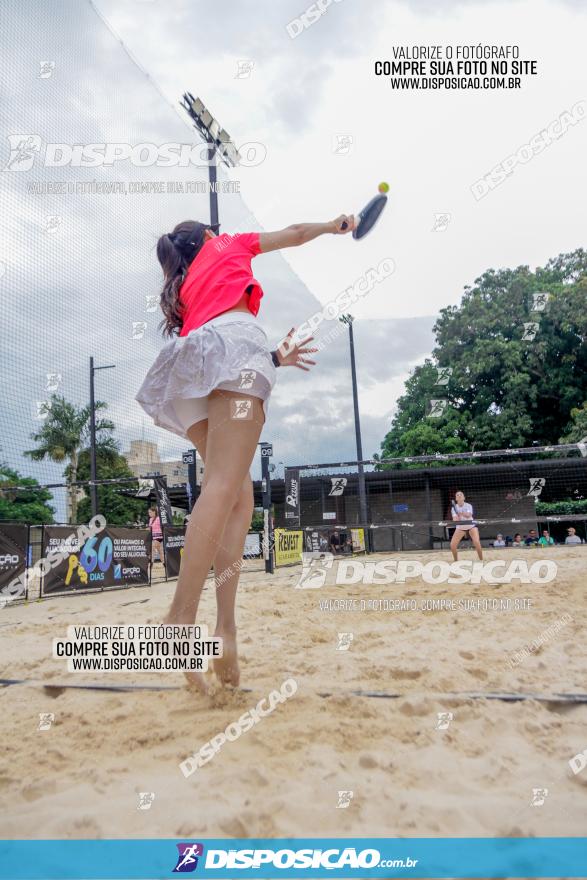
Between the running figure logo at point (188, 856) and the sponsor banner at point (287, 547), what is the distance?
31.6 feet

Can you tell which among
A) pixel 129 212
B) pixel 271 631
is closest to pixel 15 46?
pixel 129 212

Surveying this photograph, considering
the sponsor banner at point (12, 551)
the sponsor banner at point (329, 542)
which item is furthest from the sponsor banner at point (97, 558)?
the sponsor banner at point (329, 542)

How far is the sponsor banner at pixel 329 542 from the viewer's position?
49.1 feet

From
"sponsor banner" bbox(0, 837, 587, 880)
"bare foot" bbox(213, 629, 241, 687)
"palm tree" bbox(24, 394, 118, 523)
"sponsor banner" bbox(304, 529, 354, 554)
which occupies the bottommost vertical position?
"sponsor banner" bbox(304, 529, 354, 554)

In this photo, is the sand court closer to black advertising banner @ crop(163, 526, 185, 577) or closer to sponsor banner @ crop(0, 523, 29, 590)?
sponsor banner @ crop(0, 523, 29, 590)

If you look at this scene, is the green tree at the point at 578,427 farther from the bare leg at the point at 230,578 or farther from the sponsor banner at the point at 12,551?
the bare leg at the point at 230,578

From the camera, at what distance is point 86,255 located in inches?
197

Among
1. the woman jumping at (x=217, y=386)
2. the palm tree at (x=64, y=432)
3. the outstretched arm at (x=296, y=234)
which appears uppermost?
the palm tree at (x=64, y=432)

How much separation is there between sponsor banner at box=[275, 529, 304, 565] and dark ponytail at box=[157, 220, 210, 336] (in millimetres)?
8767

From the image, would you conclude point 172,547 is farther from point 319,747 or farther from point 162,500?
point 319,747

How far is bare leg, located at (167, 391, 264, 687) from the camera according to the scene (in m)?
1.58

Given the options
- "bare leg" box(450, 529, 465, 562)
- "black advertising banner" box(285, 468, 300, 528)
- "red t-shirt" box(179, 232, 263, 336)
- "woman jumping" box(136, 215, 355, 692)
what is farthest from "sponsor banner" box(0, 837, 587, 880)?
"black advertising banner" box(285, 468, 300, 528)

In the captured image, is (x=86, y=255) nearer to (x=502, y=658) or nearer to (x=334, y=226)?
(x=334, y=226)

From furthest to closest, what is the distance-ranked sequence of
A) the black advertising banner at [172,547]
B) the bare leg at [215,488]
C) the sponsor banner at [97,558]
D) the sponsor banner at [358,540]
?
the sponsor banner at [358,540], the black advertising banner at [172,547], the sponsor banner at [97,558], the bare leg at [215,488]
